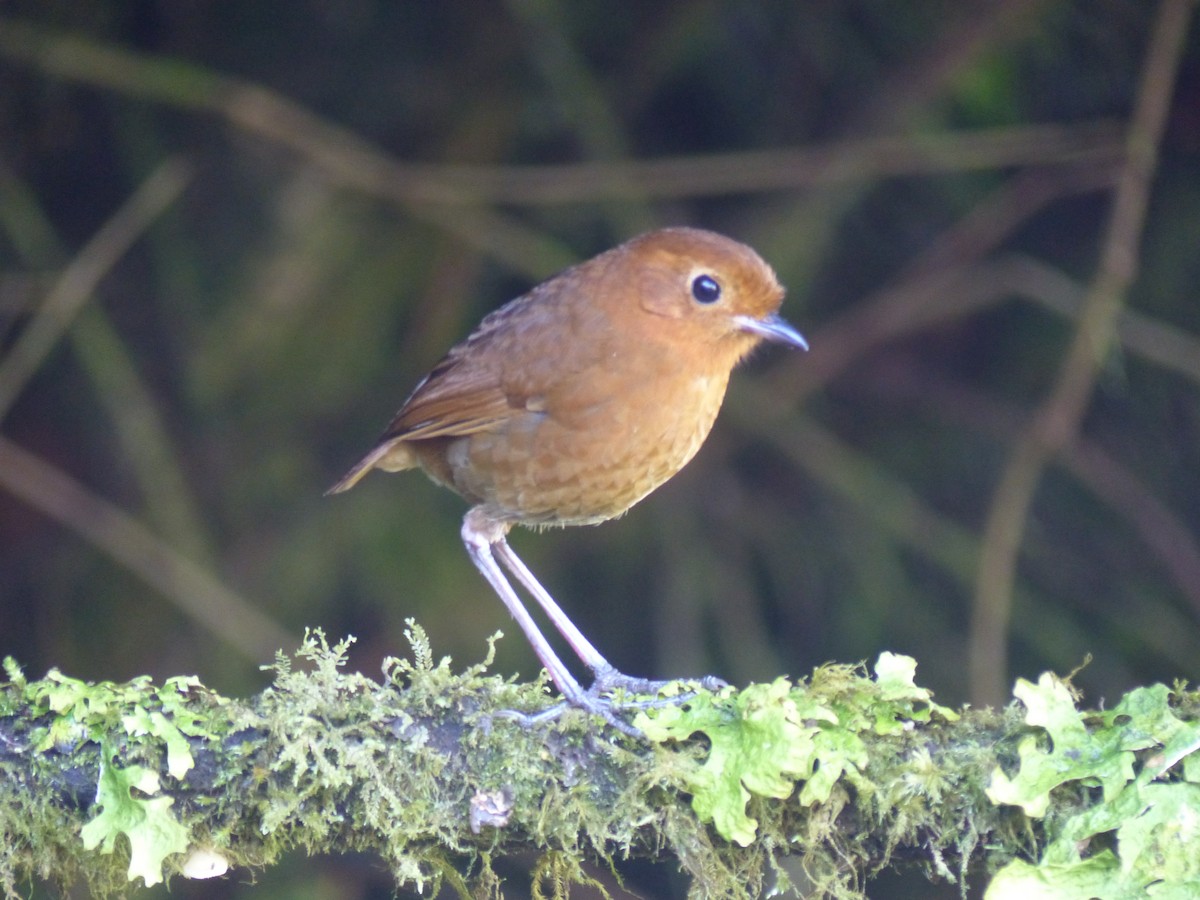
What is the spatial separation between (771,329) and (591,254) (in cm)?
197

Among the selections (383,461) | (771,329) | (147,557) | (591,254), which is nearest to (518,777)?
(771,329)

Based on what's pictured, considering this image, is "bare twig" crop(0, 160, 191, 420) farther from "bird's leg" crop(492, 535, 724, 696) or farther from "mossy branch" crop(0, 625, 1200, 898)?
"mossy branch" crop(0, 625, 1200, 898)

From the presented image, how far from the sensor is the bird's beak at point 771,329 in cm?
364

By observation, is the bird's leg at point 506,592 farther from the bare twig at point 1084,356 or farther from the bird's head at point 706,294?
the bare twig at point 1084,356

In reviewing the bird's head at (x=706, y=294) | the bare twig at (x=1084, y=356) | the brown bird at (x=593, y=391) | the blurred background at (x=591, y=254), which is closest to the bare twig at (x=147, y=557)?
the blurred background at (x=591, y=254)

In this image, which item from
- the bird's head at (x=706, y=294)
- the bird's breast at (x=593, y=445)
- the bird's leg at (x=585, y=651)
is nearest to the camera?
the bird's leg at (x=585, y=651)

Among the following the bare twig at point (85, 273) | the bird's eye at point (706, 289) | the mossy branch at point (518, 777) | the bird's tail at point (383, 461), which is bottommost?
the mossy branch at point (518, 777)

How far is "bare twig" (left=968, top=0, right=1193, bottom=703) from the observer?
448 cm

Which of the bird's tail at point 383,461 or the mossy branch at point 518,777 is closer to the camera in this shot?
the mossy branch at point 518,777

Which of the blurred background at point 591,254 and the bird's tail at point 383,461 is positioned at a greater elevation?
the blurred background at point 591,254

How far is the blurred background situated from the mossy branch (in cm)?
218

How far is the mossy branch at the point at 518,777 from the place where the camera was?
95.5 inches

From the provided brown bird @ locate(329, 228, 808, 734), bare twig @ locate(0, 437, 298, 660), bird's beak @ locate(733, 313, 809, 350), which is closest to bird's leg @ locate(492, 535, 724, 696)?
brown bird @ locate(329, 228, 808, 734)

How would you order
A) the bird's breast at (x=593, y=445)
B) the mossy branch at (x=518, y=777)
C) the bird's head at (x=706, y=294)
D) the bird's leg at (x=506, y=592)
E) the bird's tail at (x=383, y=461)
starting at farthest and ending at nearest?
the bird's tail at (x=383, y=461)
the bird's head at (x=706, y=294)
the bird's breast at (x=593, y=445)
the bird's leg at (x=506, y=592)
the mossy branch at (x=518, y=777)
